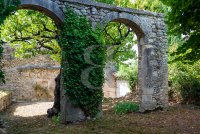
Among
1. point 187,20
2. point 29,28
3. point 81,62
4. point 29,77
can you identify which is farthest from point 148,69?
point 29,77

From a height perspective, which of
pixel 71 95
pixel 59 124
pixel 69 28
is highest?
pixel 69 28

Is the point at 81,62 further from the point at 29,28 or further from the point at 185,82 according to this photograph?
Result: the point at 185,82

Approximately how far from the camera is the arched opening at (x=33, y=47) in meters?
8.53

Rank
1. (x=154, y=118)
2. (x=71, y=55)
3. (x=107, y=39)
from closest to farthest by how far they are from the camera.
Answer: (x=71, y=55)
(x=154, y=118)
(x=107, y=39)

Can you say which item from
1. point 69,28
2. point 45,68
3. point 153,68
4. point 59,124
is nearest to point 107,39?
point 153,68

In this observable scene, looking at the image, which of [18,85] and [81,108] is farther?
[18,85]

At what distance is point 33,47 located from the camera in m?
11.4

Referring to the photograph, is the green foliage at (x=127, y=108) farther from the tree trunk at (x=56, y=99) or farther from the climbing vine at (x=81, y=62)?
the tree trunk at (x=56, y=99)

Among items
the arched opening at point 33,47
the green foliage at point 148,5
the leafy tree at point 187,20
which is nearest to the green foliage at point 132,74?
the green foliage at point 148,5

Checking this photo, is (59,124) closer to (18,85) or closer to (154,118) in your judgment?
(154,118)

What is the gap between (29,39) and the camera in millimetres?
11062

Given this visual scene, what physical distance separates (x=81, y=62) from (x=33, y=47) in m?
3.64

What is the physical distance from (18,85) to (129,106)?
8.92m

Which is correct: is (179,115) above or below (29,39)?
below
